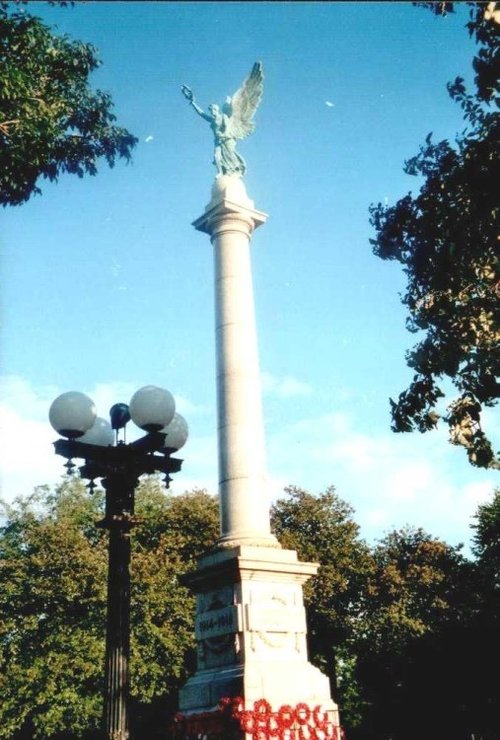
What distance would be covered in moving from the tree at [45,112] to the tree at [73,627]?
2225 cm

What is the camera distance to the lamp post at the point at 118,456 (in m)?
6.45

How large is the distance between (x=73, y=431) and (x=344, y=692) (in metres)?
47.5

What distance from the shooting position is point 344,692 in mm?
48719

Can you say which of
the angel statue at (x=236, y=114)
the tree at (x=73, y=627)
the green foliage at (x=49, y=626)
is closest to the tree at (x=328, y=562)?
the tree at (x=73, y=627)

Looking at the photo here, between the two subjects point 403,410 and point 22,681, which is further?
point 22,681

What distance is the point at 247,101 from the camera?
15.1m

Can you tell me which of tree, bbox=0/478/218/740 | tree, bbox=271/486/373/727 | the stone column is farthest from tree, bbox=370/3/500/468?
tree, bbox=271/486/373/727

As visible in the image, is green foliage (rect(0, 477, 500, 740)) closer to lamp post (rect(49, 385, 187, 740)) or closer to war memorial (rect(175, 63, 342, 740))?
war memorial (rect(175, 63, 342, 740))

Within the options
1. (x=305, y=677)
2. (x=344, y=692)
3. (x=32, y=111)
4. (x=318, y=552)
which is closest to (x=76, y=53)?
(x=32, y=111)

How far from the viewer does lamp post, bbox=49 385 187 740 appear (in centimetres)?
645

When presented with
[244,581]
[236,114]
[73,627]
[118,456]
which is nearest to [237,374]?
[244,581]

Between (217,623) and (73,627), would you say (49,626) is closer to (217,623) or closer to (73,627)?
(73,627)

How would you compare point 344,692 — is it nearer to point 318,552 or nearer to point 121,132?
point 318,552

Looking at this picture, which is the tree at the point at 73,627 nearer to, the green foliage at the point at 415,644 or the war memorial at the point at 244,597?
the green foliage at the point at 415,644
